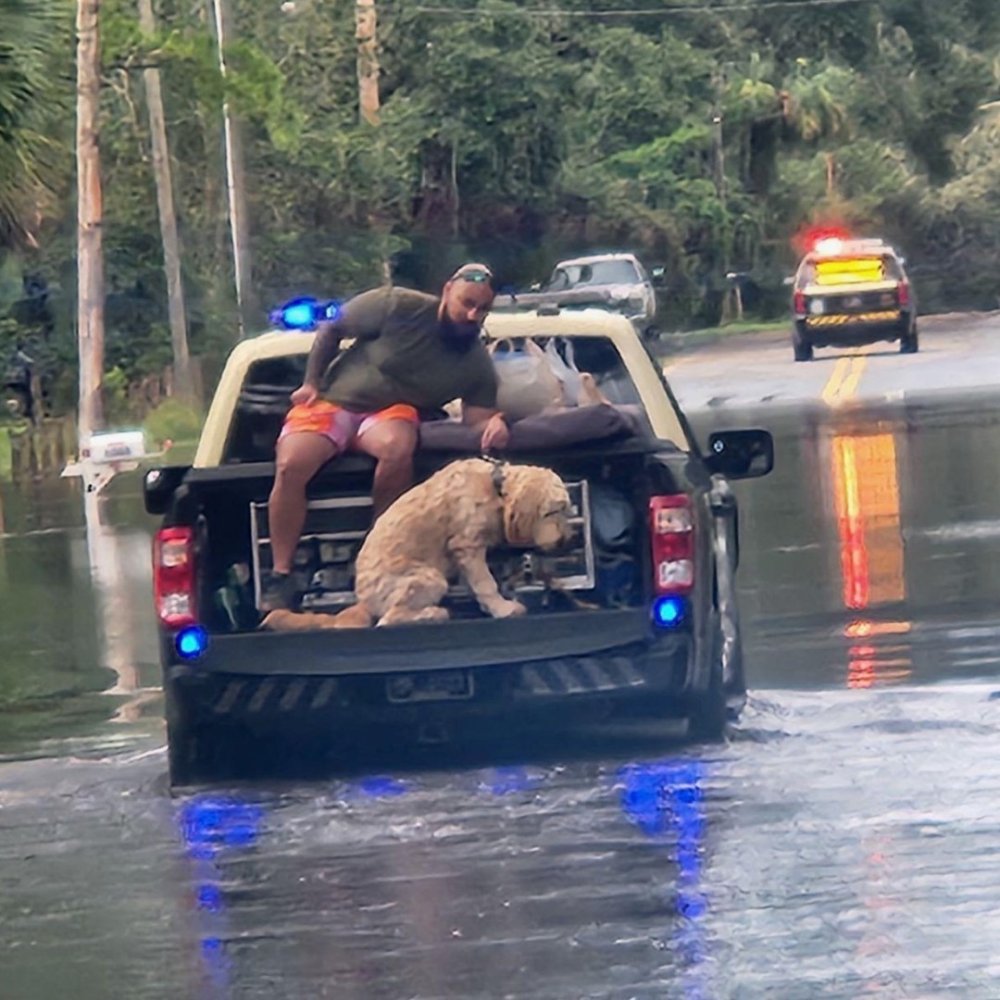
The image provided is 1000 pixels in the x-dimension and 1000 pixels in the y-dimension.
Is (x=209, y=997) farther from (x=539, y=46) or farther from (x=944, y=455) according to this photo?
(x=539, y=46)

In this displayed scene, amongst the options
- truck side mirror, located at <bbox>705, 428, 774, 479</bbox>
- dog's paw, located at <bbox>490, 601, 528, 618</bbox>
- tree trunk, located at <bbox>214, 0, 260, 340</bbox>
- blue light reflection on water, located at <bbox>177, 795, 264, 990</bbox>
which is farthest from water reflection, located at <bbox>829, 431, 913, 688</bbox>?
tree trunk, located at <bbox>214, 0, 260, 340</bbox>

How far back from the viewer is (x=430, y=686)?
9.22m

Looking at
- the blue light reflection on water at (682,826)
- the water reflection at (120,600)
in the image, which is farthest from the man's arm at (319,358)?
the water reflection at (120,600)

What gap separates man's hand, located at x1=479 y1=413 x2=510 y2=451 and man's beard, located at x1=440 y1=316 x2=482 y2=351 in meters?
0.51

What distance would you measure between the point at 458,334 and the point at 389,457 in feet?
2.17

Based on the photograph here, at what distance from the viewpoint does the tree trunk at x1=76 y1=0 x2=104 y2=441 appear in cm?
3055

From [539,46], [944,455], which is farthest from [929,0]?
[944,455]

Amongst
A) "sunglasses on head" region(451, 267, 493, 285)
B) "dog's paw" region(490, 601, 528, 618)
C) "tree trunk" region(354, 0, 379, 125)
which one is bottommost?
"dog's paw" region(490, 601, 528, 618)

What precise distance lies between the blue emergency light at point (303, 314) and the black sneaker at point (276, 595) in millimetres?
1049

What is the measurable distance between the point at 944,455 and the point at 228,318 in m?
20.5

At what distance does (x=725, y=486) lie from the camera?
36.0 feet

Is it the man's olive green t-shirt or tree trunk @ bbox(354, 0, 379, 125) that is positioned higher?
tree trunk @ bbox(354, 0, 379, 125)

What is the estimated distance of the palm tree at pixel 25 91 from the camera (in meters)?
20.0

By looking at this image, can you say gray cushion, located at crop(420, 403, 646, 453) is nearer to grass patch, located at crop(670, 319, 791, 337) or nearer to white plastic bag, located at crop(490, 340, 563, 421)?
white plastic bag, located at crop(490, 340, 563, 421)
